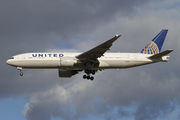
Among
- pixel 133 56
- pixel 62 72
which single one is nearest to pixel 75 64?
pixel 62 72

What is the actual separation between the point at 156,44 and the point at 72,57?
13.8 meters

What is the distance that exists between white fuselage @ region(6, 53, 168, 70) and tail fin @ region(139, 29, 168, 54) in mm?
2037

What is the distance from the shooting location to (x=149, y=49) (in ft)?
142

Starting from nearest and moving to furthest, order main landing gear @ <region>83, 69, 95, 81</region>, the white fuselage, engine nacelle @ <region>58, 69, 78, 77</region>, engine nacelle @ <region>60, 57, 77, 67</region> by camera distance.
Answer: engine nacelle @ <region>60, 57, 77, 67</region> → the white fuselage → main landing gear @ <region>83, 69, 95, 81</region> → engine nacelle @ <region>58, 69, 78, 77</region>

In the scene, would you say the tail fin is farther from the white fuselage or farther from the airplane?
the white fuselage

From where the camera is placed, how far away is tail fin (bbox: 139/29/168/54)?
43.2m

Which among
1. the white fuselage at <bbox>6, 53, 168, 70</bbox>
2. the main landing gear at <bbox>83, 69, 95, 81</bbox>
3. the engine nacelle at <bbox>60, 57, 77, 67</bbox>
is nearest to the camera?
the engine nacelle at <bbox>60, 57, 77, 67</bbox>

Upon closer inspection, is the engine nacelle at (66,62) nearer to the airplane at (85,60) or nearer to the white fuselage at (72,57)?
the airplane at (85,60)

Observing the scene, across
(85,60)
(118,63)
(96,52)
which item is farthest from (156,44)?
(85,60)

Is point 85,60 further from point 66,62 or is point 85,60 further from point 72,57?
point 66,62

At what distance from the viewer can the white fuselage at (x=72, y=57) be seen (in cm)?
3978

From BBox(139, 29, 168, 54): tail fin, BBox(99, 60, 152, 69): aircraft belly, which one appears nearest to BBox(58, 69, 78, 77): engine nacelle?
BBox(99, 60, 152, 69): aircraft belly

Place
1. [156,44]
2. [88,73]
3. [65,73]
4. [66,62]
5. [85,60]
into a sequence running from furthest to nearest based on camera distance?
[65,73] → [156,44] → [88,73] → [85,60] → [66,62]

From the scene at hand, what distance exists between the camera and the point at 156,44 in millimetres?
43875
